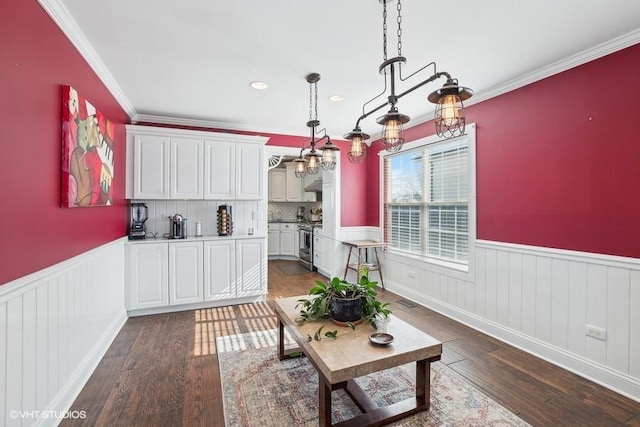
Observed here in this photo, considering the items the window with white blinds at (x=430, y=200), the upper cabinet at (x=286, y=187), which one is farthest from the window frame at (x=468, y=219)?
the upper cabinet at (x=286, y=187)

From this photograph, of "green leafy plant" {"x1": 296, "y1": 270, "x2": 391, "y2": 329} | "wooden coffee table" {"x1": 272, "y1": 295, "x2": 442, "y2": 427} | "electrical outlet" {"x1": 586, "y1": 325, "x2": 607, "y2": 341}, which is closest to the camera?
"wooden coffee table" {"x1": 272, "y1": 295, "x2": 442, "y2": 427}

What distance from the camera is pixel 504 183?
3.04 meters

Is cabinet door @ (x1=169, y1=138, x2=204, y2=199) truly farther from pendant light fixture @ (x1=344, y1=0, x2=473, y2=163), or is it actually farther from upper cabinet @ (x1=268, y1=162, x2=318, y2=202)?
upper cabinet @ (x1=268, y1=162, x2=318, y2=202)

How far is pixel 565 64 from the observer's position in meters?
2.53

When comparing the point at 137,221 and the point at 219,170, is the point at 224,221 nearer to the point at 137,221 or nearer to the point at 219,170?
the point at 219,170

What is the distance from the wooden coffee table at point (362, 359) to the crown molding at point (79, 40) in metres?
2.43

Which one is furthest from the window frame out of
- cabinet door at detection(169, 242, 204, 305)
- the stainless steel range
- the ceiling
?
cabinet door at detection(169, 242, 204, 305)

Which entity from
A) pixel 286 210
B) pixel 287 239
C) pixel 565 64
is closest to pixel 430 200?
pixel 565 64

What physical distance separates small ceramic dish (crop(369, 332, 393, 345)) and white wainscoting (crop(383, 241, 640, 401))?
1759 millimetres

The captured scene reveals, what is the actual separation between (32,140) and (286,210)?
671 cm

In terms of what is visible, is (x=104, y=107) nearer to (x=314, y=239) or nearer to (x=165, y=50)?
(x=165, y=50)

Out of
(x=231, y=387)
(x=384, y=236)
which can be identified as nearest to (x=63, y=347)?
(x=231, y=387)

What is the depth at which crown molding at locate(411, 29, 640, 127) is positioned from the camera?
7.14ft

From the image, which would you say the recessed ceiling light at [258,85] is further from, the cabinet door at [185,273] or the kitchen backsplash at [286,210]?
the kitchen backsplash at [286,210]
